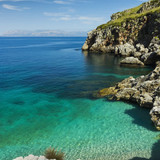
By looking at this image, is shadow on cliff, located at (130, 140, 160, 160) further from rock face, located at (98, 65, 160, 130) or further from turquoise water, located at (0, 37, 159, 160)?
rock face, located at (98, 65, 160, 130)

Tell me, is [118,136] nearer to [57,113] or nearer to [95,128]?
[95,128]

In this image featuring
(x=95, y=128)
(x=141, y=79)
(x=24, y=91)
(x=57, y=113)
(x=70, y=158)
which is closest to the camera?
(x=70, y=158)

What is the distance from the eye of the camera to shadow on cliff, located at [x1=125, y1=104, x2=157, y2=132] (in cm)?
2400

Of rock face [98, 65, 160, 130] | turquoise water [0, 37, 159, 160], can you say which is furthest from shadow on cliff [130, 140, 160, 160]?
rock face [98, 65, 160, 130]

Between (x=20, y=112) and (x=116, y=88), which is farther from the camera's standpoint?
(x=116, y=88)

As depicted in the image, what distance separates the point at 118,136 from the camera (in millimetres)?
21906

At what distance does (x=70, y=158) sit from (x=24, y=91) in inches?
1064

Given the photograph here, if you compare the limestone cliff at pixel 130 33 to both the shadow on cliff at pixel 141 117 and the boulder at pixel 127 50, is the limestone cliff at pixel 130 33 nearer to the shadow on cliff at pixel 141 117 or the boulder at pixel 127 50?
the boulder at pixel 127 50

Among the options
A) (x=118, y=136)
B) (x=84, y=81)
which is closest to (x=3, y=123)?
(x=118, y=136)

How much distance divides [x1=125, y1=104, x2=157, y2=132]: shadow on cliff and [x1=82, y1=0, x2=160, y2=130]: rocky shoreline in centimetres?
91

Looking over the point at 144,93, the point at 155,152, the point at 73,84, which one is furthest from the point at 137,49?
the point at 155,152

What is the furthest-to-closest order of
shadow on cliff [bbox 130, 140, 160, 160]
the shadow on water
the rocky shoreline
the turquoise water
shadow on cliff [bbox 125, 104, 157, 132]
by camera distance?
the shadow on water < the rocky shoreline < shadow on cliff [bbox 125, 104, 157, 132] < the turquoise water < shadow on cliff [bbox 130, 140, 160, 160]

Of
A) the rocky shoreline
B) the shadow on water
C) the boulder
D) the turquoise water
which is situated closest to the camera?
the turquoise water

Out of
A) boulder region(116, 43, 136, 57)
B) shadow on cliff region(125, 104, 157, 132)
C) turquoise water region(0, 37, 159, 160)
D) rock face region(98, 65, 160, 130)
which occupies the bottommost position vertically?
turquoise water region(0, 37, 159, 160)
